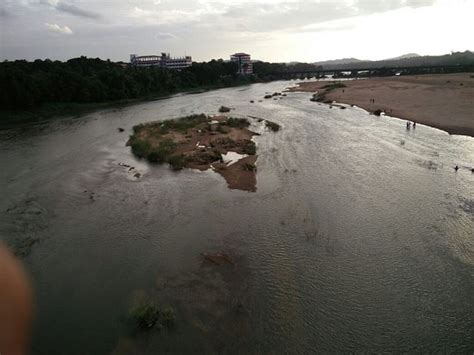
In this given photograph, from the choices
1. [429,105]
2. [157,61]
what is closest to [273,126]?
[429,105]

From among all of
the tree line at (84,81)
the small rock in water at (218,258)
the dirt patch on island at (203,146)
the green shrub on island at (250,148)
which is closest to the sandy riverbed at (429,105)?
the green shrub on island at (250,148)

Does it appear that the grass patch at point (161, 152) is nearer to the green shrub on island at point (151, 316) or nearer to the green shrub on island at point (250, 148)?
the green shrub on island at point (250, 148)

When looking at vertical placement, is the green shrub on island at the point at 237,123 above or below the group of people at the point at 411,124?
above

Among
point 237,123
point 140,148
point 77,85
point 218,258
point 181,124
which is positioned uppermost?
point 77,85

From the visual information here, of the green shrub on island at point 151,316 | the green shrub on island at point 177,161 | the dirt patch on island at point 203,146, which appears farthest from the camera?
the green shrub on island at point 177,161

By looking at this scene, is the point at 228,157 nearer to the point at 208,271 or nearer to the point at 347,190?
the point at 347,190

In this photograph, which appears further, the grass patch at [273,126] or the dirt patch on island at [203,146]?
the grass patch at [273,126]

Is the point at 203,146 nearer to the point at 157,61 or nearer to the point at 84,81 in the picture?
the point at 84,81
